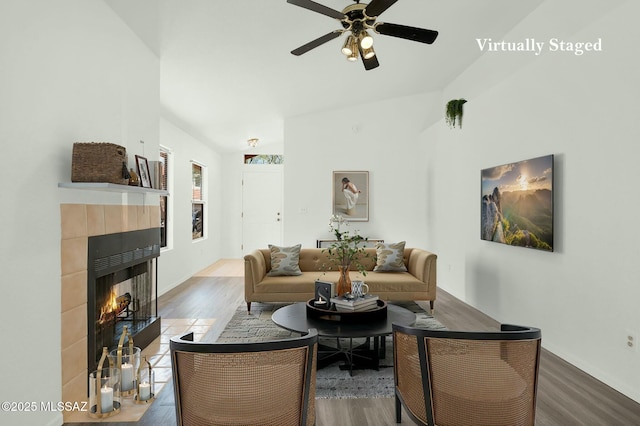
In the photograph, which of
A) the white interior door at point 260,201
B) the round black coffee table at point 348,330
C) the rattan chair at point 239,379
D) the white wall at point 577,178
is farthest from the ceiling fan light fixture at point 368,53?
the white interior door at point 260,201

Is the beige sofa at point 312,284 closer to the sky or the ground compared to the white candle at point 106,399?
closer to the sky

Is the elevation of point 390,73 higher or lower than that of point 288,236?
higher

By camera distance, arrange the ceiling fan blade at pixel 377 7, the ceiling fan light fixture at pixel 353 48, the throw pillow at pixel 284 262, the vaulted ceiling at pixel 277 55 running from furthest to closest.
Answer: the throw pillow at pixel 284 262
the vaulted ceiling at pixel 277 55
the ceiling fan light fixture at pixel 353 48
the ceiling fan blade at pixel 377 7

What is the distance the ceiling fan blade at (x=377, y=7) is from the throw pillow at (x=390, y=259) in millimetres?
3012

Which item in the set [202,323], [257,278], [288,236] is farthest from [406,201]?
[202,323]

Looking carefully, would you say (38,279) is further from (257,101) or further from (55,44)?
(257,101)

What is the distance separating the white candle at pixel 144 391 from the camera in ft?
8.44

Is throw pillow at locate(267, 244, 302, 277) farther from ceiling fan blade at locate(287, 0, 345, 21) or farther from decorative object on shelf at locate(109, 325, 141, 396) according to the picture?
ceiling fan blade at locate(287, 0, 345, 21)

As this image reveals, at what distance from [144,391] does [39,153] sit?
62.3 inches

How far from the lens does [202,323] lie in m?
4.36

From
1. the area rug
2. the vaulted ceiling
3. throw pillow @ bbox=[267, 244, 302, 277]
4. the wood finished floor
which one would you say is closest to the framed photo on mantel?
the vaulted ceiling

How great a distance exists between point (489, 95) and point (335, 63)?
1.89 meters

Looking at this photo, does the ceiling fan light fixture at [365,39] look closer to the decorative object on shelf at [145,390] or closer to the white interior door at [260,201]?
the decorative object on shelf at [145,390]

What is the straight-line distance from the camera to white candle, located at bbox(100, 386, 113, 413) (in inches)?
94.5
